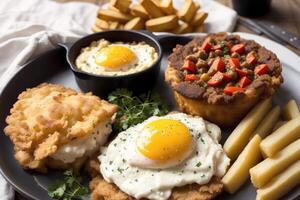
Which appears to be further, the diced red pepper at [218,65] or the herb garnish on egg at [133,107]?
the diced red pepper at [218,65]

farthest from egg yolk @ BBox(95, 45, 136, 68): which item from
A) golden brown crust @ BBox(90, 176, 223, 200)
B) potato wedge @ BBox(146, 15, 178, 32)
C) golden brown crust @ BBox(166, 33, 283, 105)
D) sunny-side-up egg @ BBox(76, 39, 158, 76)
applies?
golden brown crust @ BBox(90, 176, 223, 200)

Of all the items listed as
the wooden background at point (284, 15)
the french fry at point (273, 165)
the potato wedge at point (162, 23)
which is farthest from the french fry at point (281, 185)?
the wooden background at point (284, 15)

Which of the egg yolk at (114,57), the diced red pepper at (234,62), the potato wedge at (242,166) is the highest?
A: the diced red pepper at (234,62)

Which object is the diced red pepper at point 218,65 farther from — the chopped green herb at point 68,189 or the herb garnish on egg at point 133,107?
the chopped green herb at point 68,189

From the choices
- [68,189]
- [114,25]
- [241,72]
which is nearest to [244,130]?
[241,72]

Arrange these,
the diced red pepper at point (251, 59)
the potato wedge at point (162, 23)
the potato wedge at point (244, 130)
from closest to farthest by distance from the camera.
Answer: the potato wedge at point (244, 130)
the diced red pepper at point (251, 59)
the potato wedge at point (162, 23)

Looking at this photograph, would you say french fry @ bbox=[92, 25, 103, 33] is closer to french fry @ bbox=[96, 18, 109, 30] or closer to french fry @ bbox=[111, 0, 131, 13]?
french fry @ bbox=[96, 18, 109, 30]

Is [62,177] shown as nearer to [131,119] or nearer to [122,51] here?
[131,119]

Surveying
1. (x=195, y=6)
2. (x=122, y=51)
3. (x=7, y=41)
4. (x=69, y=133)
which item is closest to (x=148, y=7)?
(x=195, y=6)
